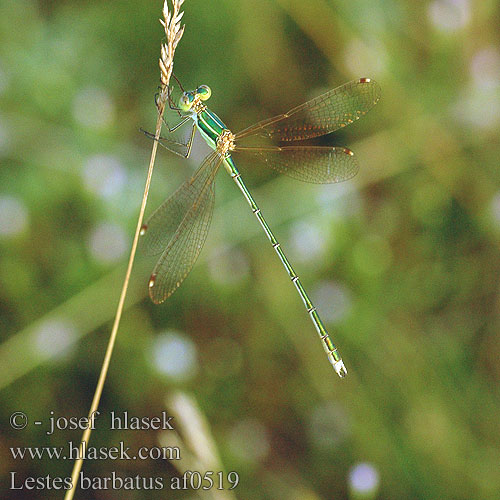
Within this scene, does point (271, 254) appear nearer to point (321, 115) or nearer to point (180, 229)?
point (321, 115)

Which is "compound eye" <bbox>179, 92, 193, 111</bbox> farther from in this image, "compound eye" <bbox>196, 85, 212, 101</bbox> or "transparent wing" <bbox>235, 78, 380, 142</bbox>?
"transparent wing" <bbox>235, 78, 380, 142</bbox>

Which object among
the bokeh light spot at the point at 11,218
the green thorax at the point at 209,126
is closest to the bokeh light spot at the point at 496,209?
the green thorax at the point at 209,126

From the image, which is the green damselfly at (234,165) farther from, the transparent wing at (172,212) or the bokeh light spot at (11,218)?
the bokeh light spot at (11,218)

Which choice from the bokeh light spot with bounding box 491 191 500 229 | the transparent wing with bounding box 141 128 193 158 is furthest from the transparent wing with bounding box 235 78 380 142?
the bokeh light spot with bounding box 491 191 500 229

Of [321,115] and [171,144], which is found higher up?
[321,115]

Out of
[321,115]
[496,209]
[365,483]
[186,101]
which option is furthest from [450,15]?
[365,483]

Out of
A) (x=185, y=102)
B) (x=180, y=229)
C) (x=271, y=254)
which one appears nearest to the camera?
(x=180, y=229)

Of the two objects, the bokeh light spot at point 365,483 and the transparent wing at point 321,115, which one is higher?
the transparent wing at point 321,115
